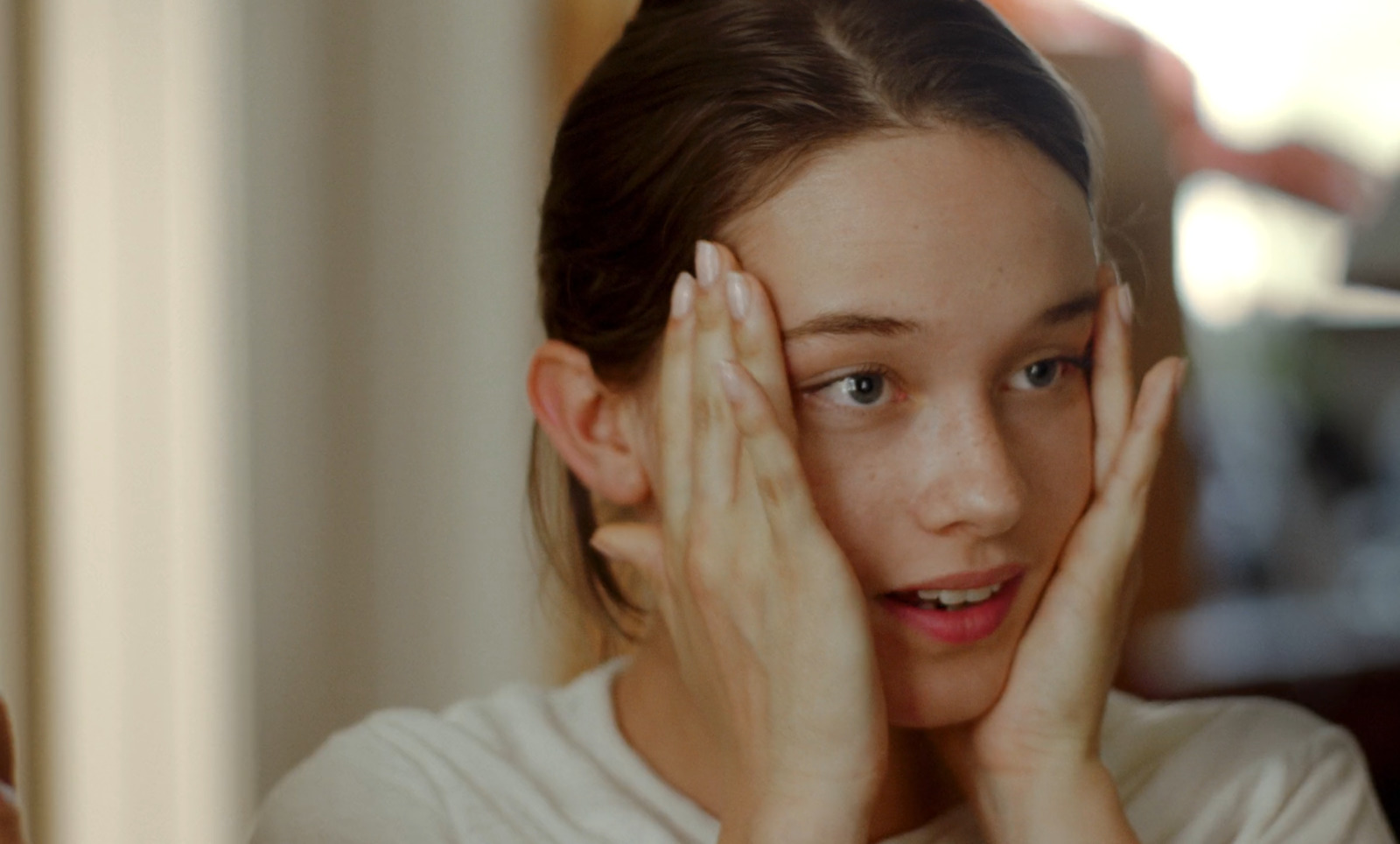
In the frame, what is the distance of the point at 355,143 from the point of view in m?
0.64

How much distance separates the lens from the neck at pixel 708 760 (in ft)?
2.08

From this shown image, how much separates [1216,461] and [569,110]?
1.72ft

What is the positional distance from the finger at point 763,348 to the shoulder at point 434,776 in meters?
0.24

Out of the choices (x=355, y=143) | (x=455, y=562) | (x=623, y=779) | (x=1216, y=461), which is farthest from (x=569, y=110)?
(x=1216, y=461)

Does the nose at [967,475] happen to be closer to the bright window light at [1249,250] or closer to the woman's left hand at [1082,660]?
the woman's left hand at [1082,660]

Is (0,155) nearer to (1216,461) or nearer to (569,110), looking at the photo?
(569,110)

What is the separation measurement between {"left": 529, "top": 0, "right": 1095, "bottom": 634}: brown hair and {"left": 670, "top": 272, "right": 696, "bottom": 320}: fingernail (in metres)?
0.01

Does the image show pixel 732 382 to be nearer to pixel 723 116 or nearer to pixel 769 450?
pixel 769 450

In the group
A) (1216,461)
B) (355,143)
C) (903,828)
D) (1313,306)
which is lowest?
(903,828)

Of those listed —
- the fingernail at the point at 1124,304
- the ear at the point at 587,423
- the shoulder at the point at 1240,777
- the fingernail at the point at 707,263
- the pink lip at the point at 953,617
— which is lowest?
the shoulder at the point at 1240,777

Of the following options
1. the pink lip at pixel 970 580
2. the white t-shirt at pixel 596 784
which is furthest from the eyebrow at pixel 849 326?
the white t-shirt at pixel 596 784

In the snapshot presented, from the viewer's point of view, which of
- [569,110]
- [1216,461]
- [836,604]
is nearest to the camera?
[836,604]

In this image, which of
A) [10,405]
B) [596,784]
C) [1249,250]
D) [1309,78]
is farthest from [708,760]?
[1309,78]

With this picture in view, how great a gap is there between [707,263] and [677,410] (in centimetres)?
7
